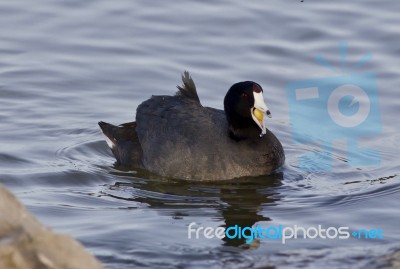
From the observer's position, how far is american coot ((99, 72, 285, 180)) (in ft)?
29.5

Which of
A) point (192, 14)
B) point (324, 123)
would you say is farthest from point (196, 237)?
point (192, 14)

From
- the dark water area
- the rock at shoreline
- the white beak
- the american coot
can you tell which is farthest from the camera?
the american coot

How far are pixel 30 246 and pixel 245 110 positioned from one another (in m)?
4.82

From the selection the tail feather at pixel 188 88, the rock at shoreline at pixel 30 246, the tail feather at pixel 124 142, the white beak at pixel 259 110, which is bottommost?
the tail feather at pixel 124 142

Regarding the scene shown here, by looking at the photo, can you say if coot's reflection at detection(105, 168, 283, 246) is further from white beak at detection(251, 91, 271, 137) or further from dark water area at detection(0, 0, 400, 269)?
white beak at detection(251, 91, 271, 137)

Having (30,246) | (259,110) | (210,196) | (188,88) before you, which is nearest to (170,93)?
(188,88)

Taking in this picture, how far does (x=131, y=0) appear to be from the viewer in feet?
47.6

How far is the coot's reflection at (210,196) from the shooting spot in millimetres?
7859

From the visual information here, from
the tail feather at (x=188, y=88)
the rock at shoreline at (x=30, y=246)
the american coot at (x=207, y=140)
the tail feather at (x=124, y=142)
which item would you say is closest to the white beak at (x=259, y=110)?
the american coot at (x=207, y=140)

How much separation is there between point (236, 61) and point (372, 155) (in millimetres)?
3181

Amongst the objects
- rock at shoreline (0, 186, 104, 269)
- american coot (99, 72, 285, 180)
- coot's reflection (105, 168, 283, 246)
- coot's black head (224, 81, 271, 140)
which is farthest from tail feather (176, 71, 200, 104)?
rock at shoreline (0, 186, 104, 269)

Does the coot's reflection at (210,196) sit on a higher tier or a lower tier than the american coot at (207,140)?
lower

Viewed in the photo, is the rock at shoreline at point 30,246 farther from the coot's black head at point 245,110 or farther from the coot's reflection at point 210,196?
the coot's black head at point 245,110

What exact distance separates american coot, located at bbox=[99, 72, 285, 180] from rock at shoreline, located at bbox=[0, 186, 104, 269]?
14.4 feet
